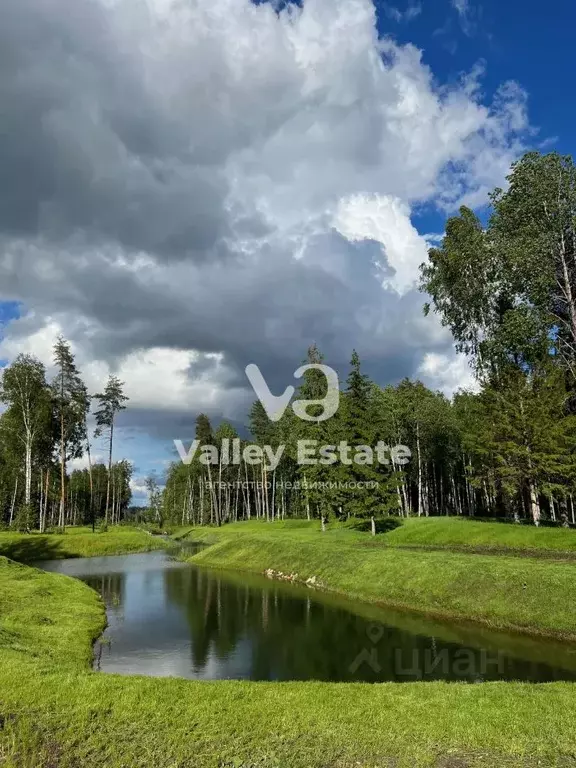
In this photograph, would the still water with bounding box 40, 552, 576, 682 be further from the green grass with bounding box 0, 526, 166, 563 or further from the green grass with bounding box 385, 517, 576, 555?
the green grass with bounding box 0, 526, 166, 563

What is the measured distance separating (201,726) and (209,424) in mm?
88542

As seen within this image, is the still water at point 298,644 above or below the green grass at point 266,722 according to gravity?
below

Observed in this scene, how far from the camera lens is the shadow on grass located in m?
51.7

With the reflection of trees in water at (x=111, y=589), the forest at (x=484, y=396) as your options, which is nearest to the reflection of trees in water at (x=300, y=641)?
the reflection of trees in water at (x=111, y=589)

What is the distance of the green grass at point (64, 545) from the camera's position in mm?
52656

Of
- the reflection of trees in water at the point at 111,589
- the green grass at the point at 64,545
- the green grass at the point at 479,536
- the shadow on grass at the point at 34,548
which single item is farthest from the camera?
the green grass at the point at 64,545

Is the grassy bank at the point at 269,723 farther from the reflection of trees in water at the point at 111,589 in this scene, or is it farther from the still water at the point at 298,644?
the reflection of trees in water at the point at 111,589

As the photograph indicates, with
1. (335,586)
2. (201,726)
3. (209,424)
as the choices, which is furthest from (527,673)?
(209,424)

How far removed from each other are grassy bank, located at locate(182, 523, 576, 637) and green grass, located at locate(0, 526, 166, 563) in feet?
76.5

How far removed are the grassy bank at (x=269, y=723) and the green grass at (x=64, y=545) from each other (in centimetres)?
4331

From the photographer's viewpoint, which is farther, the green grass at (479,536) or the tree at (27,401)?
the tree at (27,401)

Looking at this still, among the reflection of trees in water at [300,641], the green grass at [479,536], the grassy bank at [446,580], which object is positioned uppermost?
the green grass at [479,536]

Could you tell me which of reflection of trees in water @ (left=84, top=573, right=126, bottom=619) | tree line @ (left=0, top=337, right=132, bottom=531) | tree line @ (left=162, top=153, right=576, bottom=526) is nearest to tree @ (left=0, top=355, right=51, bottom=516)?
tree line @ (left=0, top=337, right=132, bottom=531)

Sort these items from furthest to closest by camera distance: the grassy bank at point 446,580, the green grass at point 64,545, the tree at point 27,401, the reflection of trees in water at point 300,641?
the tree at point 27,401, the green grass at point 64,545, the grassy bank at point 446,580, the reflection of trees in water at point 300,641
